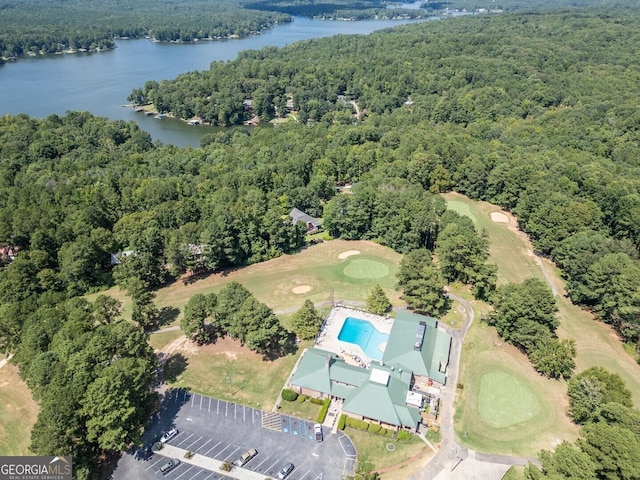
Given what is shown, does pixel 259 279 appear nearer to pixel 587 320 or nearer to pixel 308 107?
pixel 587 320

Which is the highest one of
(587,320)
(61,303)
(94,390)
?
(94,390)

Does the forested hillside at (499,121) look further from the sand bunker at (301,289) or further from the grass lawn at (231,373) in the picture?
the grass lawn at (231,373)

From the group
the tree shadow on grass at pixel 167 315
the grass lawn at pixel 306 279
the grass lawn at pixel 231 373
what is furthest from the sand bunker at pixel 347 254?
the tree shadow on grass at pixel 167 315

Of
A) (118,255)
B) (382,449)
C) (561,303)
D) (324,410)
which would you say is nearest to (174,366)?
(324,410)

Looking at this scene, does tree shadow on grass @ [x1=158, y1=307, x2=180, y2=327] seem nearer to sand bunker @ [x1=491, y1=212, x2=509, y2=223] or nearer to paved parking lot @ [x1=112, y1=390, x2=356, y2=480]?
paved parking lot @ [x1=112, y1=390, x2=356, y2=480]

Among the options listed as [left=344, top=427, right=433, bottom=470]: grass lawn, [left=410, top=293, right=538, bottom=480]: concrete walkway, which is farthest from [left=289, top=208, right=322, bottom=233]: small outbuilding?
[left=410, top=293, right=538, bottom=480]: concrete walkway

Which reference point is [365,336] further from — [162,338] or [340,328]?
[162,338]

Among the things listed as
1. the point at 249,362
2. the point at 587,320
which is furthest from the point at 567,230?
the point at 249,362
